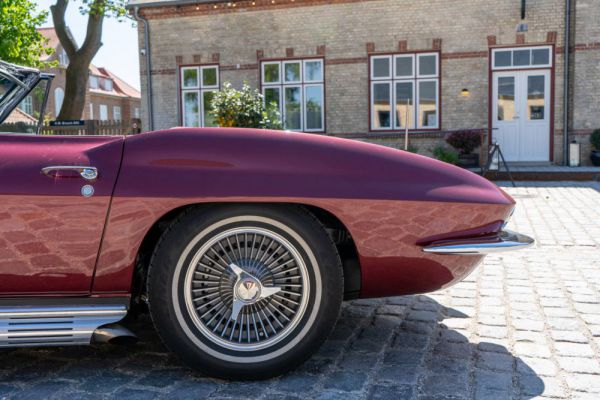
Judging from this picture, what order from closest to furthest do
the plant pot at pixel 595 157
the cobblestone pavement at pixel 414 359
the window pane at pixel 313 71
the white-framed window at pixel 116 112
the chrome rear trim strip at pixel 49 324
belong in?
1. the chrome rear trim strip at pixel 49 324
2. the cobblestone pavement at pixel 414 359
3. the plant pot at pixel 595 157
4. the window pane at pixel 313 71
5. the white-framed window at pixel 116 112

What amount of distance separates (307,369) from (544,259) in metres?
3.50

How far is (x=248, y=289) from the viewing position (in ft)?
8.87

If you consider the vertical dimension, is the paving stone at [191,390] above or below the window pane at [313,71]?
below

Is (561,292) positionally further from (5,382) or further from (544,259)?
(5,382)

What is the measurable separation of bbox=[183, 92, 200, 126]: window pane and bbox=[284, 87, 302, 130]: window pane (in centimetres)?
294

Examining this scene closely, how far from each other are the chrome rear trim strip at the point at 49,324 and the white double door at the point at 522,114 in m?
15.6

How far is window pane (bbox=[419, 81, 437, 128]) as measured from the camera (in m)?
17.3

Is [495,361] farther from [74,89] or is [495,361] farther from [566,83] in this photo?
→ [74,89]

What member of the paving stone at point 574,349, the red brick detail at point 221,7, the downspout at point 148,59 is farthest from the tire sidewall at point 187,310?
the downspout at point 148,59

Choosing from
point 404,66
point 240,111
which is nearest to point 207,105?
point 404,66

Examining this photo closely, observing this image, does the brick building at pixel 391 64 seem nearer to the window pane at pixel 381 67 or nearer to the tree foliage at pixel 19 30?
the window pane at pixel 381 67

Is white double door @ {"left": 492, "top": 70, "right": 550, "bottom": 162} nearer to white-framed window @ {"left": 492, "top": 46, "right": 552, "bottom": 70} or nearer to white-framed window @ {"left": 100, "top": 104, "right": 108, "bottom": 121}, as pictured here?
white-framed window @ {"left": 492, "top": 46, "right": 552, "bottom": 70}

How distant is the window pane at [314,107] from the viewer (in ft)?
59.8

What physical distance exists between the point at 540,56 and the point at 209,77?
9.56 metres
